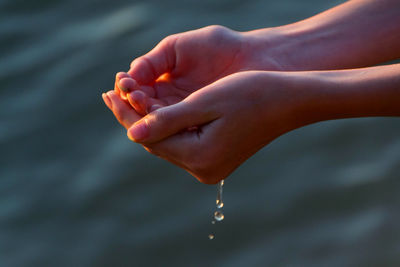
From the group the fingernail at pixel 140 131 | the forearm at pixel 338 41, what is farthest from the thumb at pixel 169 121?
the forearm at pixel 338 41

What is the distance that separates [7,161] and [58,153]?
0.22 meters

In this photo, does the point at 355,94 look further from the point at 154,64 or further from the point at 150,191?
the point at 150,191

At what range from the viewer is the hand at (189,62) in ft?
6.25

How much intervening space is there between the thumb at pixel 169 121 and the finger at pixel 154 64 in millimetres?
245

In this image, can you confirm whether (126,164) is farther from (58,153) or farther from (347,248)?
(347,248)

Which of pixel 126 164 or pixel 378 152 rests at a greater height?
pixel 126 164

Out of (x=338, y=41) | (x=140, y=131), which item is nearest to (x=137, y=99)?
(x=140, y=131)

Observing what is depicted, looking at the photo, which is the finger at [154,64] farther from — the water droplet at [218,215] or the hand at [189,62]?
the water droplet at [218,215]

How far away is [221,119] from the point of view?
164cm

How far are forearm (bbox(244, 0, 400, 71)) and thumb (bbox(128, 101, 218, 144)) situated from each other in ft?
1.58

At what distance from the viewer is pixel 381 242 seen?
6.88 feet

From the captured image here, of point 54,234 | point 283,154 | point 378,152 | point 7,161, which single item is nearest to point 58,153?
point 7,161

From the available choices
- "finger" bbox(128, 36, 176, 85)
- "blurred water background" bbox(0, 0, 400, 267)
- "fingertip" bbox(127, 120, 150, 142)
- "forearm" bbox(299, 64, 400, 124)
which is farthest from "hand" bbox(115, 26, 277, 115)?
"blurred water background" bbox(0, 0, 400, 267)

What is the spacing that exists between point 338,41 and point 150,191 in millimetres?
935
